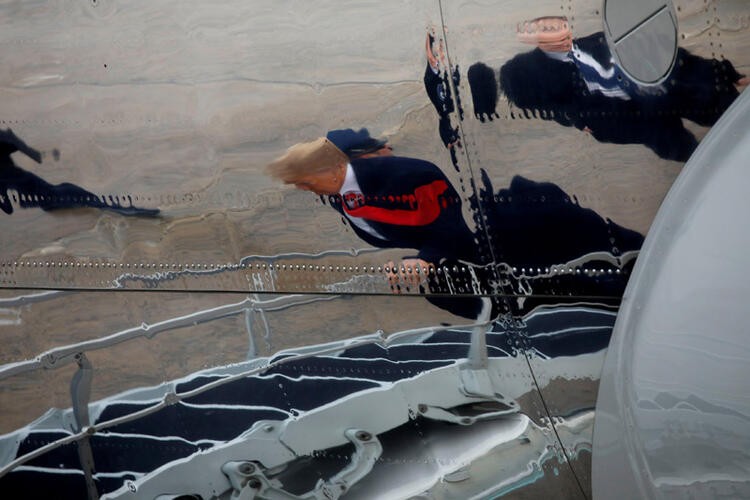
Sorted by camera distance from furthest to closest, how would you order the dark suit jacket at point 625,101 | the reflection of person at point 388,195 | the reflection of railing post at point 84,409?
the reflection of railing post at point 84,409 < the reflection of person at point 388,195 < the dark suit jacket at point 625,101

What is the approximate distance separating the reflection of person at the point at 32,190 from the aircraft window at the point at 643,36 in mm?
1691

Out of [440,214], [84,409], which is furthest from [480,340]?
[84,409]

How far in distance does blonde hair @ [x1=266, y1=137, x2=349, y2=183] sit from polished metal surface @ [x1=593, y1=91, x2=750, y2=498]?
0.98m

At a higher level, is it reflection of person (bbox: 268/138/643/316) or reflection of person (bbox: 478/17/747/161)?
reflection of person (bbox: 478/17/747/161)

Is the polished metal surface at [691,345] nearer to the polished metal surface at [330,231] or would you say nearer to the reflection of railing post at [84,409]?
the polished metal surface at [330,231]

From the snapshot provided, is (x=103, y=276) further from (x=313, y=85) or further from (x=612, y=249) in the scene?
(x=612, y=249)

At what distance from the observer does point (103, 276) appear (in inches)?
120

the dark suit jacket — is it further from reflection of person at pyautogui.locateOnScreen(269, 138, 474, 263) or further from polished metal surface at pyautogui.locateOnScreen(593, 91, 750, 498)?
reflection of person at pyautogui.locateOnScreen(269, 138, 474, 263)

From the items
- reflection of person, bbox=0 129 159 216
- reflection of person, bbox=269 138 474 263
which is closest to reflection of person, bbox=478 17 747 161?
reflection of person, bbox=269 138 474 263

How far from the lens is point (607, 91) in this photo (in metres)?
2.49

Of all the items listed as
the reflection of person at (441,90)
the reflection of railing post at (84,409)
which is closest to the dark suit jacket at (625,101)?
the reflection of person at (441,90)

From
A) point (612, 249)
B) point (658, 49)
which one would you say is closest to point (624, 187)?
point (612, 249)

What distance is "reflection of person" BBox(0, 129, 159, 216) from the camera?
119 inches

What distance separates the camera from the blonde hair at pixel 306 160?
2.73m
